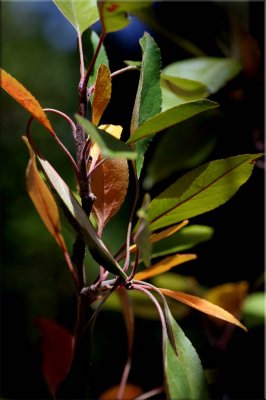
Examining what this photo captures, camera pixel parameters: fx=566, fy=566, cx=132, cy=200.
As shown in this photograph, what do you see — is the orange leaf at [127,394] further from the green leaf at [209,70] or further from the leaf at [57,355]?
the green leaf at [209,70]

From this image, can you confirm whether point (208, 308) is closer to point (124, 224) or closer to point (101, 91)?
point (101, 91)

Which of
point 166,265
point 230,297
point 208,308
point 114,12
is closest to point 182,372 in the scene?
point 208,308

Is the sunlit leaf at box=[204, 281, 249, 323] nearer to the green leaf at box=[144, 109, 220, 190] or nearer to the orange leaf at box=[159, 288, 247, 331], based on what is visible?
the green leaf at box=[144, 109, 220, 190]

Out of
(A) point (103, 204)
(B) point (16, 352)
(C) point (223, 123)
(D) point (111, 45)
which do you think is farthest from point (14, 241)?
(A) point (103, 204)

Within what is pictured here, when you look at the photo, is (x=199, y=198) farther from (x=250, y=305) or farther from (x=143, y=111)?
(x=250, y=305)

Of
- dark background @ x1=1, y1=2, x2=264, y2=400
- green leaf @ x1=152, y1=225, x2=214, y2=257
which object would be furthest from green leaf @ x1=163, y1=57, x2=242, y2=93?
green leaf @ x1=152, y1=225, x2=214, y2=257

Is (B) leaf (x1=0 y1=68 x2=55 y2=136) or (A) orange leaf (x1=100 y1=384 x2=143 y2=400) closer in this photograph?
(B) leaf (x1=0 y1=68 x2=55 y2=136)
